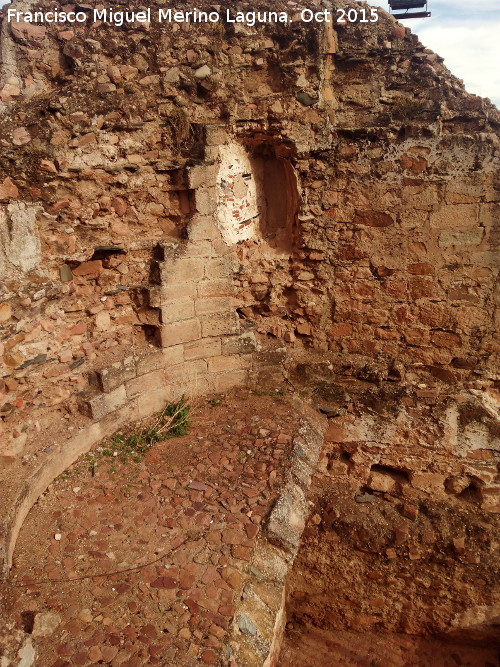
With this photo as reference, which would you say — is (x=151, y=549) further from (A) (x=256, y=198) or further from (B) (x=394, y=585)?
(A) (x=256, y=198)

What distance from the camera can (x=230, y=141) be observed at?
4988mm

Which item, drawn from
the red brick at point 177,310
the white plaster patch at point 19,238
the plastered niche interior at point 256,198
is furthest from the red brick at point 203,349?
the white plaster patch at point 19,238

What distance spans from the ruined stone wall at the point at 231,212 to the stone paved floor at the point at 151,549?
0.55 metres

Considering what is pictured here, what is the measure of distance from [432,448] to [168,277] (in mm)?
3139

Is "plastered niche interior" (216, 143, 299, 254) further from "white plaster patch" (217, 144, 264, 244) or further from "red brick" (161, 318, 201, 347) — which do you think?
"red brick" (161, 318, 201, 347)

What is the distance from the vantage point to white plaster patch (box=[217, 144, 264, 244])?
501 centimetres

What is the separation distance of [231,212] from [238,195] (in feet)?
0.63

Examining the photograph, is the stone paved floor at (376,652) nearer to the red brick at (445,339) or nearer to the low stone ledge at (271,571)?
the low stone ledge at (271,571)

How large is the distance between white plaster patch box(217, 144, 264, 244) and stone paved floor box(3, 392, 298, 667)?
79.0 inches

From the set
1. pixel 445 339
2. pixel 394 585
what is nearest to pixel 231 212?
pixel 445 339

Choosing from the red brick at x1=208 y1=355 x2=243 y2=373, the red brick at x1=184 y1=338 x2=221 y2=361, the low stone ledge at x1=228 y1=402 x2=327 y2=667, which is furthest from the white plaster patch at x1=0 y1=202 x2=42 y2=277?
the low stone ledge at x1=228 y1=402 x2=327 y2=667

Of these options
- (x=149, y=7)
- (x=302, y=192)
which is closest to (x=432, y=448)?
(x=302, y=192)

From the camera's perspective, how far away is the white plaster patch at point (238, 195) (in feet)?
16.4

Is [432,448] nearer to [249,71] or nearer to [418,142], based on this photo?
[418,142]
